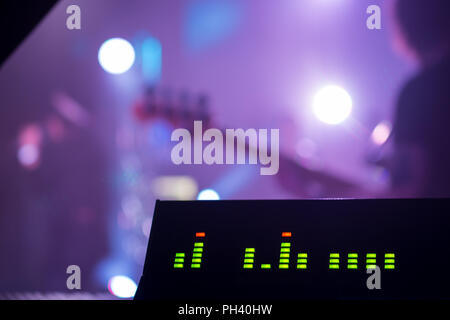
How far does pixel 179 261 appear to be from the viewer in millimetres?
619

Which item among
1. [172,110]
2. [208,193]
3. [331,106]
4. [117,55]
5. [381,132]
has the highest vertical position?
[117,55]

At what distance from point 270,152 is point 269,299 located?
2904mm

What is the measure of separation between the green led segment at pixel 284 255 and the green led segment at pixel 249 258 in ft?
0.11

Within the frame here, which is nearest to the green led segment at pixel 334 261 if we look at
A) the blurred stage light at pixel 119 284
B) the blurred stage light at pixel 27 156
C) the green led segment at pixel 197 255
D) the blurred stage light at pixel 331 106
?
the green led segment at pixel 197 255

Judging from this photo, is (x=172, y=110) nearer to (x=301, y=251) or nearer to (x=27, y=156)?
Answer: (x=27, y=156)

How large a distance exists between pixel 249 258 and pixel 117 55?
425cm

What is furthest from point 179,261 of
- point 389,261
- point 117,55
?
point 117,55

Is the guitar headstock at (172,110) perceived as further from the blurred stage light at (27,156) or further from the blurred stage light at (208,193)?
the blurred stage light at (27,156)

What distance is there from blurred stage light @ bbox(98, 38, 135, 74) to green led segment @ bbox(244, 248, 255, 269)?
408 cm

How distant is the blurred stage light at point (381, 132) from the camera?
3.82 metres

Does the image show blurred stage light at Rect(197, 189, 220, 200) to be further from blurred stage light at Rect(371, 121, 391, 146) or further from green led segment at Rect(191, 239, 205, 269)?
green led segment at Rect(191, 239, 205, 269)

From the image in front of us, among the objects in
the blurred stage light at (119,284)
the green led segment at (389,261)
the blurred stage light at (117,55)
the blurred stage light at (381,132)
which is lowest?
the green led segment at (389,261)

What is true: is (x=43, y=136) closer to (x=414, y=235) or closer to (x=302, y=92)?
(x=302, y=92)

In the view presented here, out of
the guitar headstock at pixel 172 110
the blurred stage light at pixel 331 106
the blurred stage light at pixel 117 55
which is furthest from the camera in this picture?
the blurred stage light at pixel 117 55
